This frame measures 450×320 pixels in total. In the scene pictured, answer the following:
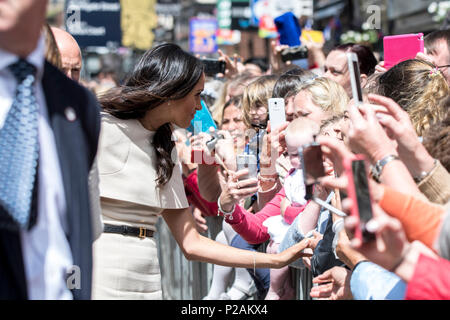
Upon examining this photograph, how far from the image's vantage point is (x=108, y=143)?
3215 mm

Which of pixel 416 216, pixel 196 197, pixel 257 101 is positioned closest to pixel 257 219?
pixel 257 101

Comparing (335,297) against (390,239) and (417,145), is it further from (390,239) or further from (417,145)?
(390,239)

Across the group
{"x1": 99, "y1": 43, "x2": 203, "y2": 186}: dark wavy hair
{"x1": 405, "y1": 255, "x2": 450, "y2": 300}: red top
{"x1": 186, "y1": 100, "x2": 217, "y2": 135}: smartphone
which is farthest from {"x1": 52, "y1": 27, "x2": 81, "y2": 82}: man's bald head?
{"x1": 405, "y1": 255, "x2": 450, "y2": 300}: red top

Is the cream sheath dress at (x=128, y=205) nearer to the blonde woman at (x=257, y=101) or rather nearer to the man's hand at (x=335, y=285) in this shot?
the man's hand at (x=335, y=285)

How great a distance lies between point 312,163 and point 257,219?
2070 mm

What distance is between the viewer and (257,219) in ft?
13.3

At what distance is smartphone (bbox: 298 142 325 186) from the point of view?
1.99 meters

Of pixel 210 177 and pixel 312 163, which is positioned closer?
pixel 312 163

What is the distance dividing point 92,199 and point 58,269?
30cm

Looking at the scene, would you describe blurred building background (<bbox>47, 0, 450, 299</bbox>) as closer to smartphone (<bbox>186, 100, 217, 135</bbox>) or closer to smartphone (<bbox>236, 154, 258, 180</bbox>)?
smartphone (<bbox>186, 100, 217, 135</bbox>)

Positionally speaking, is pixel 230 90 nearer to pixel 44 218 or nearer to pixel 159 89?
pixel 159 89

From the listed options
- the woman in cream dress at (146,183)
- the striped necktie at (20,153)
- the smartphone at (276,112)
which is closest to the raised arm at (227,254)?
the woman in cream dress at (146,183)

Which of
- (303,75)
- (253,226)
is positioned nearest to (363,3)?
(303,75)

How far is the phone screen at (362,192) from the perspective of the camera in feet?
5.71
